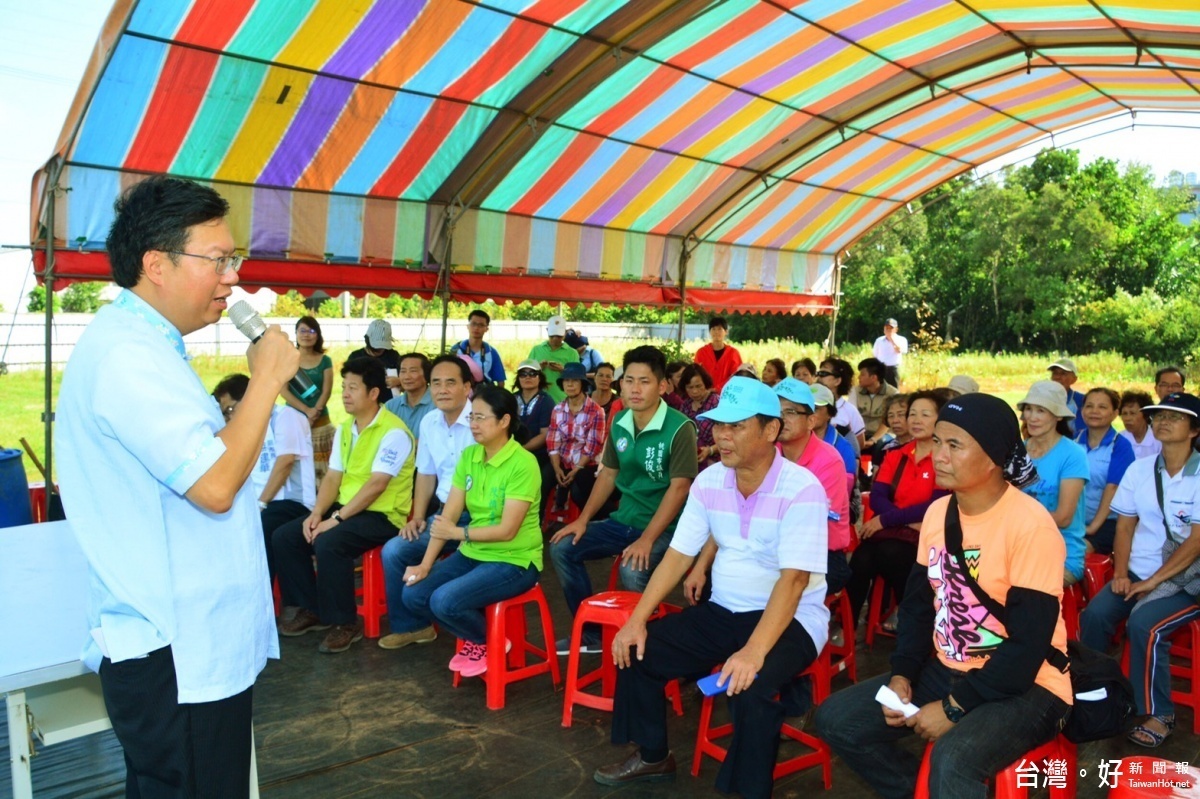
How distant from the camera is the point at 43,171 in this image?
18.7 ft

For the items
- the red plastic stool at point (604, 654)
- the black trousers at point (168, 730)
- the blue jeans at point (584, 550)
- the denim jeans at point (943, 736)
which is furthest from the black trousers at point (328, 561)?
the black trousers at point (168, 730)

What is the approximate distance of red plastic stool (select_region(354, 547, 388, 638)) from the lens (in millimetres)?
4625

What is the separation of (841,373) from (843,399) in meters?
0.40

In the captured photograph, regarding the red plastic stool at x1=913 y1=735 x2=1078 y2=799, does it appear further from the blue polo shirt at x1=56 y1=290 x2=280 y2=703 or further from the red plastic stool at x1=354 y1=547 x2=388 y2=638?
the red plastic stool at x1=354 y1=547 x2=388 y2=638

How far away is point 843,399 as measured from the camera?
6.64 meters

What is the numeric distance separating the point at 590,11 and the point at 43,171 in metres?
3.78

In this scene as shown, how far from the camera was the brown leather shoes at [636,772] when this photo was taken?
3.11 meters

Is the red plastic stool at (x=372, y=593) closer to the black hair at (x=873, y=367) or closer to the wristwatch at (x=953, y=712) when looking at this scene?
the wristwatch at (x=953, y=712)

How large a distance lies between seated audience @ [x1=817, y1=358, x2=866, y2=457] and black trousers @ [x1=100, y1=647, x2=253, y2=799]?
4957 millimetres

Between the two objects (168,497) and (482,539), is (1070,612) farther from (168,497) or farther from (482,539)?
(168,497)

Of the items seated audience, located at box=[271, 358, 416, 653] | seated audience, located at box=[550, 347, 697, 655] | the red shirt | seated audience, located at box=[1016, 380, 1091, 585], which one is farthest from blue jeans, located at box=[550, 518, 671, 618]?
the red shirt

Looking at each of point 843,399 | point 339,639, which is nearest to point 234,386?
point 339,639

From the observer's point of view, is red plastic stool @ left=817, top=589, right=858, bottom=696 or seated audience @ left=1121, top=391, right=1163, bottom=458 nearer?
red plastic stool @ left=817, top=589, right=858, bottom=696

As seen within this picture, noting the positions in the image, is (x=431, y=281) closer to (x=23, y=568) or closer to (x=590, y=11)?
(x=590, y=11)
